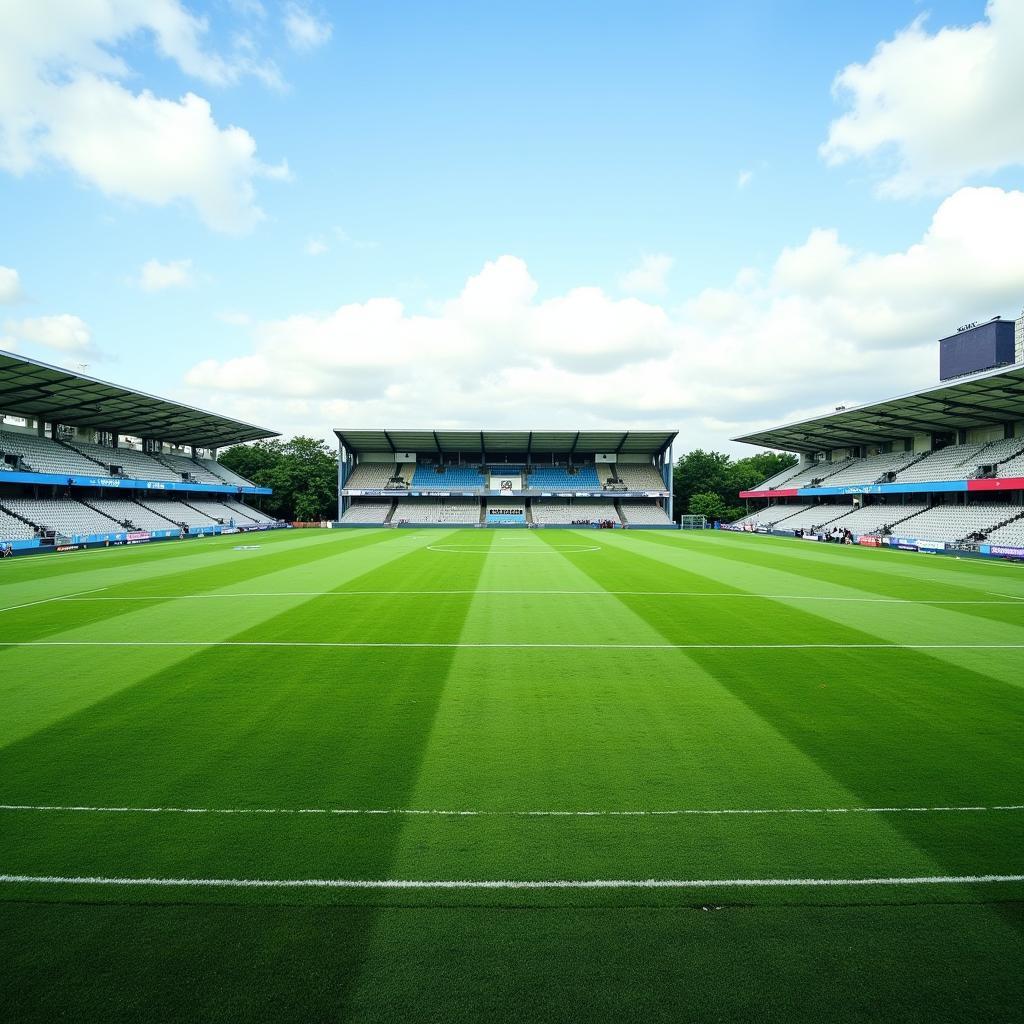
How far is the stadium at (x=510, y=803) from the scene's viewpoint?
12.0 ft

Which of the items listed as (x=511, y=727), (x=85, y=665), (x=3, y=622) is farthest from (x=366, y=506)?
(x=511, y=727)

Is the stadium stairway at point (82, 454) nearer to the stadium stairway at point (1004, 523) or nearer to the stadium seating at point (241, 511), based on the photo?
the stadium seating at point (241, 511)

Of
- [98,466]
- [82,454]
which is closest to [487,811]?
[98,466]

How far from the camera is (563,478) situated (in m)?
71.8

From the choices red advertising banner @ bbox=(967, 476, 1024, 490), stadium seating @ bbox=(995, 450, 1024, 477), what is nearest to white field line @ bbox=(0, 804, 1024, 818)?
red advertising banner @ bbox=(967, 476, 1024, 490)

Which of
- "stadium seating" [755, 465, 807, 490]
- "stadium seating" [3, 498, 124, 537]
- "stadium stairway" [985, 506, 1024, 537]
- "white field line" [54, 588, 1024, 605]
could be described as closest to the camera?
"white field line" [54, 588, 1024, 605]

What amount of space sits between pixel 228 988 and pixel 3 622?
14.9m

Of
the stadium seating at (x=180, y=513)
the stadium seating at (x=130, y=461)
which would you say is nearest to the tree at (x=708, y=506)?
the stadium seating at (x=180, y=513)

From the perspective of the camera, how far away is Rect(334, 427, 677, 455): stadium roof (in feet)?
219

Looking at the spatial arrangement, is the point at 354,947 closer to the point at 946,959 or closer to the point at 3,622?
the point at 946,959

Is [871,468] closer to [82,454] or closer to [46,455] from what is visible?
[82,454]

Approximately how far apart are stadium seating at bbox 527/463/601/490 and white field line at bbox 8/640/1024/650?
190ft

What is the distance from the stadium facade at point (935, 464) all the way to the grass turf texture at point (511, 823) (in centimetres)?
2954

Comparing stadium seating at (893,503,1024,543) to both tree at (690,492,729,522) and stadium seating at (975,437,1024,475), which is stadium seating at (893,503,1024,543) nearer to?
stadium seating at (975,437,1024,475)
